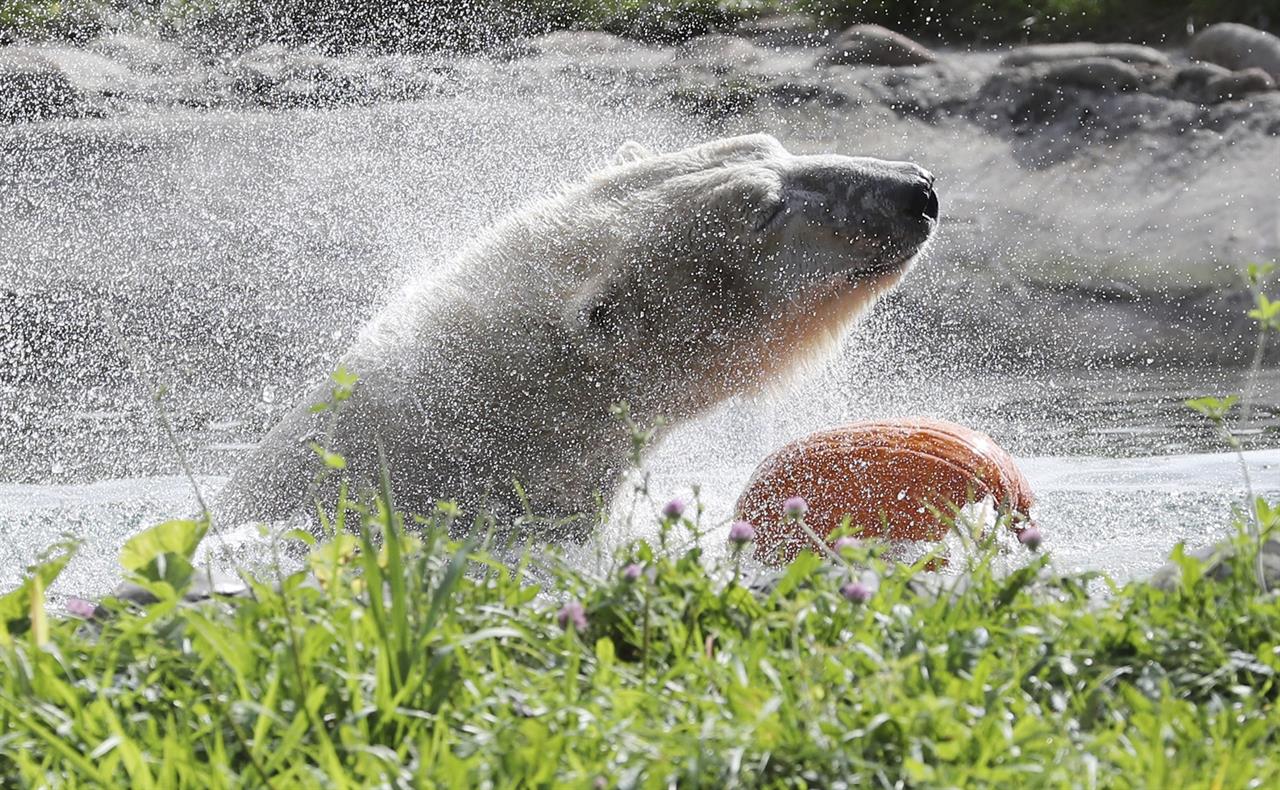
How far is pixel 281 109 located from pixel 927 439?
10.8 metres

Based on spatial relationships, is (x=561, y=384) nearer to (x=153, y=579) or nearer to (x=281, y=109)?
(x=153, y=579)

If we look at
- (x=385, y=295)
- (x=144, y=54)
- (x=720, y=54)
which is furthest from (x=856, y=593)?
(x=144, y=54)

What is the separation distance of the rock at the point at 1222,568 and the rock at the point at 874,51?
13.2 m

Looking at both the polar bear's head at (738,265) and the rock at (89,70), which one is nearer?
the polar bear's head at (738,265)

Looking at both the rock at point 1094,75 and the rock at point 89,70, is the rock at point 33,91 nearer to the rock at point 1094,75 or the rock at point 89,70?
the rock at point 89,70

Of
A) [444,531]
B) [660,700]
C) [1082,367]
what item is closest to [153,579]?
[444,531]

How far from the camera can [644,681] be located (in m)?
2.00

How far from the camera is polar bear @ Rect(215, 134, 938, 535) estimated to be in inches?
163

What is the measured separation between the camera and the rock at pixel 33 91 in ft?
43.5

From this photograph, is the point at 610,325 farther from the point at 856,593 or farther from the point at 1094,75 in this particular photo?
the point at 1094,75

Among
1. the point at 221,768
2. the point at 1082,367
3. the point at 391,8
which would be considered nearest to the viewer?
the point at 221,768

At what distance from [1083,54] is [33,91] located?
953cm

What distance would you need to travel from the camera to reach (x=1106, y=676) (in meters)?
1.98

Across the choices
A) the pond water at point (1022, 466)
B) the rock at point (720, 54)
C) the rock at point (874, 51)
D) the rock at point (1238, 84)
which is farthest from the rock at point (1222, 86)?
the pond water at point (1022, 466)
